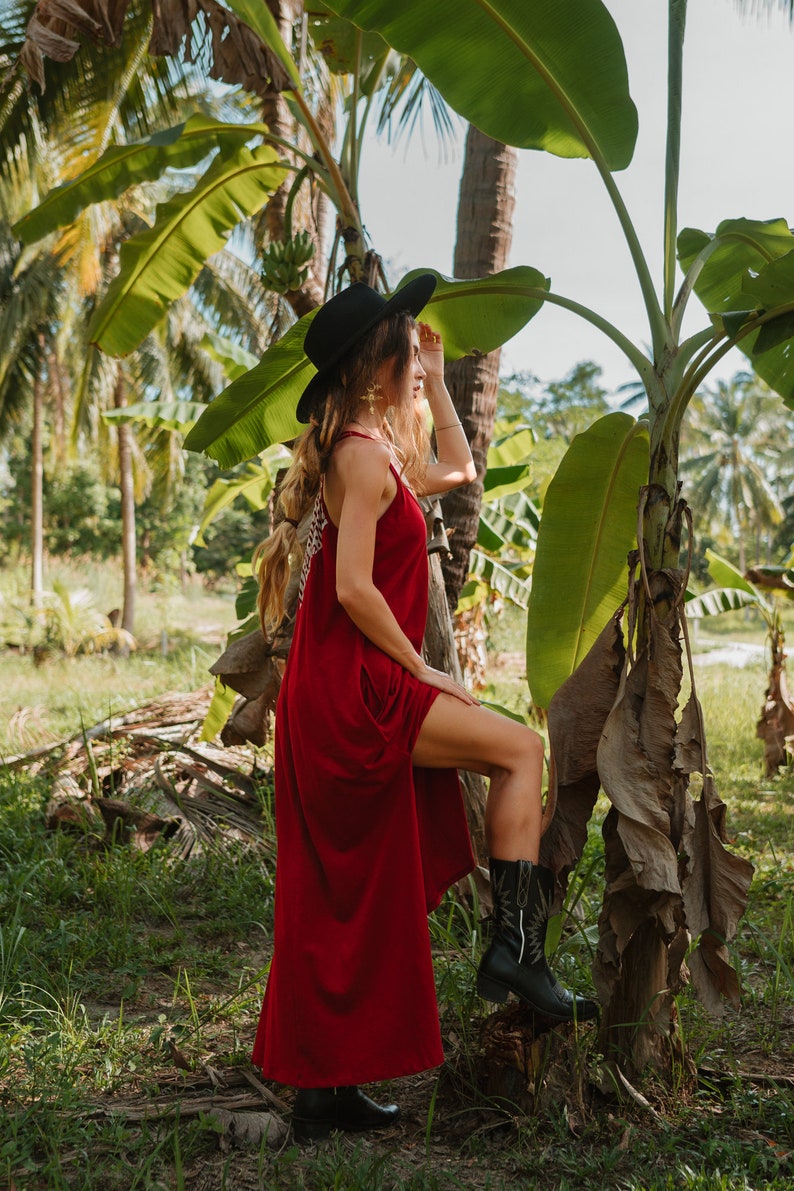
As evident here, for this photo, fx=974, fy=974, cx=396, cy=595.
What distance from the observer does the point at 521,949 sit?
2.50m

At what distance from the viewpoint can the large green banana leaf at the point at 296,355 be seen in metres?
3.11

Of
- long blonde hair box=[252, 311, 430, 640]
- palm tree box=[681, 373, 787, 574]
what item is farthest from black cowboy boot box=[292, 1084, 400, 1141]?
palm tree box=[681, 373, 787, 574]

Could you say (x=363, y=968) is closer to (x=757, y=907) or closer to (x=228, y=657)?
(x=228, y=657)

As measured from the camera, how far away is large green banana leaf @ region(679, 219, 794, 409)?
2.50m

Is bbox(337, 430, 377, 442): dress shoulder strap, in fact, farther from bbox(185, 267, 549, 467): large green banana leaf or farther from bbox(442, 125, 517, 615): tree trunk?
bbox(442, 125, 517, 615): tree trunk

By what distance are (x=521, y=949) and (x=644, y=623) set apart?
927 millimetres

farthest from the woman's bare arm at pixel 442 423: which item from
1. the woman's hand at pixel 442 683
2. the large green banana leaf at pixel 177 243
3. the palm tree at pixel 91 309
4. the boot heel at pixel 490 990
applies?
the palm tree at pixel 91 309

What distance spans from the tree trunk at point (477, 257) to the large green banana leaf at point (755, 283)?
112 centimetres

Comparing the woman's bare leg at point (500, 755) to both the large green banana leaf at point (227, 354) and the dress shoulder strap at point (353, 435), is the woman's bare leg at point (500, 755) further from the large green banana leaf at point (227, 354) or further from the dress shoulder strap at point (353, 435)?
the large green banana leaf at point (227, 354)

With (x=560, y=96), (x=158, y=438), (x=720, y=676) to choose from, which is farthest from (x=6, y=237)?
(x=560, y=96)

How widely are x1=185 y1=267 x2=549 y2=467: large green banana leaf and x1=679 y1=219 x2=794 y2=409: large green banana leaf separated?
1.88 feet

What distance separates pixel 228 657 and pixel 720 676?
39.1 ft

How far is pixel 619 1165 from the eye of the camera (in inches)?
96.6

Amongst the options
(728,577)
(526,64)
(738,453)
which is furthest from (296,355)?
(738,453)
